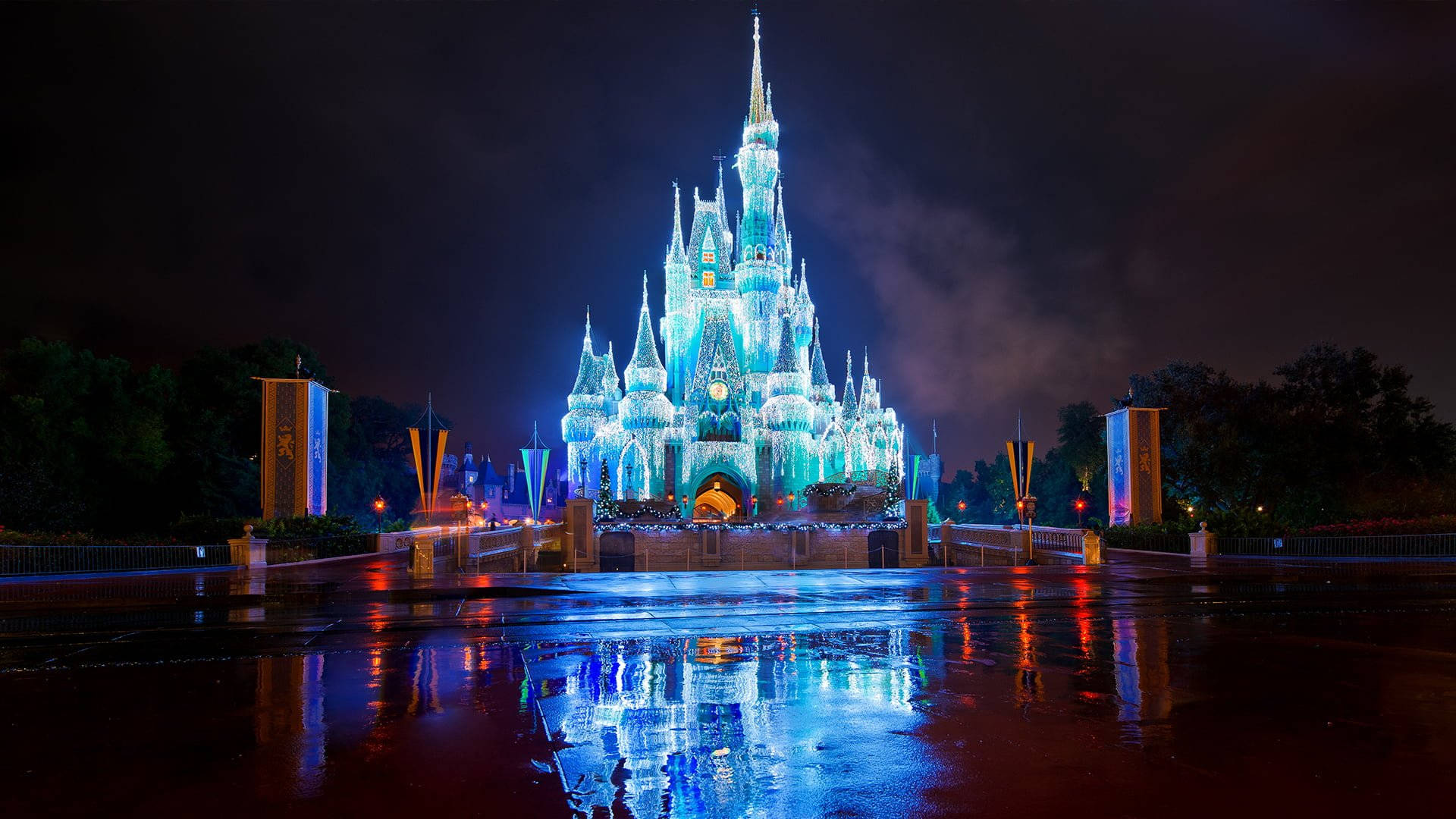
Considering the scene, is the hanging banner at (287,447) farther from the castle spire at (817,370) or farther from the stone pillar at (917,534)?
the castle spire at (817,370)

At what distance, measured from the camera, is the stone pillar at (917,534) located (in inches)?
1422

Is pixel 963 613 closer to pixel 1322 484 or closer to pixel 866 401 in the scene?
pixel 1322 484

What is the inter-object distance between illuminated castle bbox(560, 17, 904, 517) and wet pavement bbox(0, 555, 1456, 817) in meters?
51.4

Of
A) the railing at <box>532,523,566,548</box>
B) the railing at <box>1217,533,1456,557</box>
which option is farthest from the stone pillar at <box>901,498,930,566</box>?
the railing at <box>532,523,566,548</box>

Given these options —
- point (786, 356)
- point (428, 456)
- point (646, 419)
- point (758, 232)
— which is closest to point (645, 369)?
point (646, 419)

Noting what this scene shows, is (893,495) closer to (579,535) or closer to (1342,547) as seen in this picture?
(579,535)

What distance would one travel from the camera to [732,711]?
21.9 ft

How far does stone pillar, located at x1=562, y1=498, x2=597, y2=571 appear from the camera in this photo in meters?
32.9

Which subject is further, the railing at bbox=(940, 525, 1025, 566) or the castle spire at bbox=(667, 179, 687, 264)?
the castle spire at bbox=(667, 179, 687, 264)

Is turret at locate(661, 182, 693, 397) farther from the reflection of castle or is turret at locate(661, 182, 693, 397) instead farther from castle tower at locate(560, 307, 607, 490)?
the reflection of castle

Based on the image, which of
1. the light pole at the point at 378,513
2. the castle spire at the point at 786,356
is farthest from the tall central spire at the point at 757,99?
the light pole at the point at 378,513

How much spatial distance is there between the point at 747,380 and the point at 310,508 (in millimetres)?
46988

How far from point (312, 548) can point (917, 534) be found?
22537mm

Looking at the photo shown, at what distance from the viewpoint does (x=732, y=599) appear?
1487 centimetres
